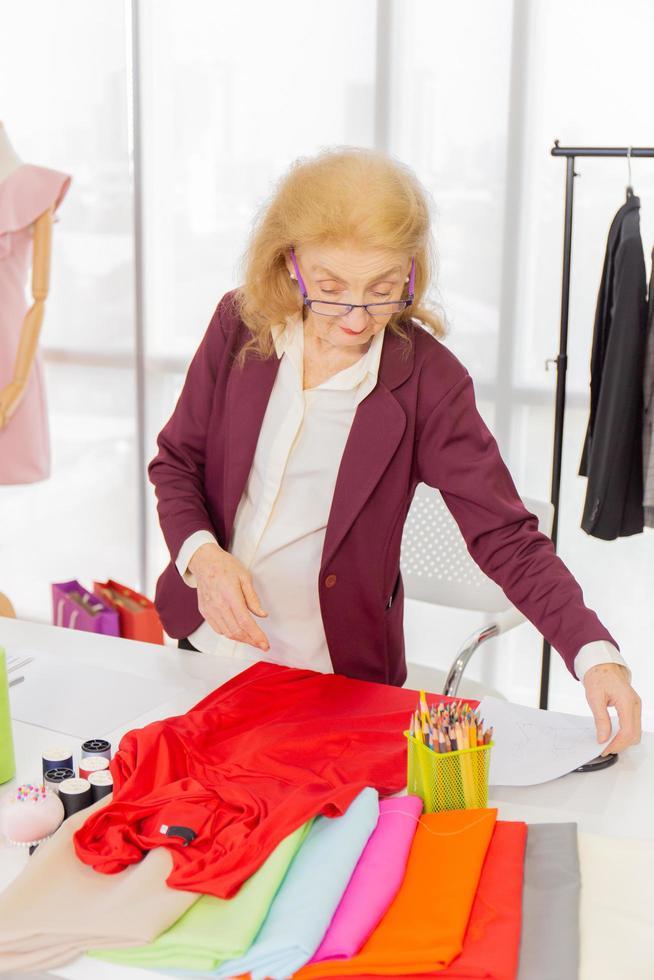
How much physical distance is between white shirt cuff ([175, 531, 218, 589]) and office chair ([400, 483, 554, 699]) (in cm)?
90

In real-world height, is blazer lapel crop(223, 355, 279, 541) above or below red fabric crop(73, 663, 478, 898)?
above

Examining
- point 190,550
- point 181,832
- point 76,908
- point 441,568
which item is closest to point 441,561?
point 441,568

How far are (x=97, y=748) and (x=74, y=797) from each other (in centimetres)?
15

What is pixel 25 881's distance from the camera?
1.13 metres

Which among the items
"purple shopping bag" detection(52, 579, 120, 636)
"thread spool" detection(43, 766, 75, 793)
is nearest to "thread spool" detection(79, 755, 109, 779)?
"thread spool" detection(43, 766, 75, 793)

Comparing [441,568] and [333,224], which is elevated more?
[333,224]

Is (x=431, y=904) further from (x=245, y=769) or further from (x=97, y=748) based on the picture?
(x=97, y=748)

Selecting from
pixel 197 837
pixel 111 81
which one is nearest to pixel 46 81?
pixel 111 81

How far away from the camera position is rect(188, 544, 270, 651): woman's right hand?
4.96ft

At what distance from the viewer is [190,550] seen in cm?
169

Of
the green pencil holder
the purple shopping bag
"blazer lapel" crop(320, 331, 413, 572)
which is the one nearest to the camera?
the green pencil holder

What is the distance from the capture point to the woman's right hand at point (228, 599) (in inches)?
59.6

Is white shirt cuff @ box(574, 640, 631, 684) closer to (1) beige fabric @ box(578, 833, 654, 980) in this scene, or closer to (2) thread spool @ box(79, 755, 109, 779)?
(1) beige fabric @ box(578, 833, 654, 980)

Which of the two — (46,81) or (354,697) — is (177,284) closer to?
(46,81)
